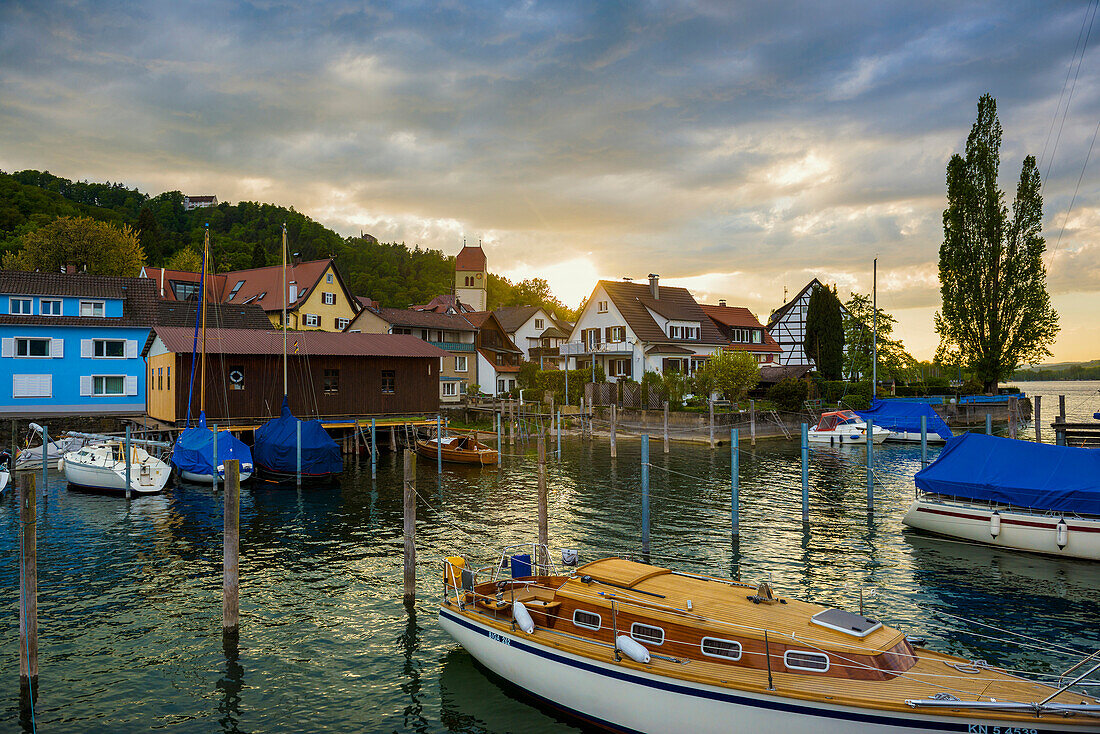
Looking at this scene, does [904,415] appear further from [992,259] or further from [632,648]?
[632,648]

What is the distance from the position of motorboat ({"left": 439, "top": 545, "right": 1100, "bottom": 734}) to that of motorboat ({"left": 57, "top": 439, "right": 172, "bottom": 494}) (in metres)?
26.6

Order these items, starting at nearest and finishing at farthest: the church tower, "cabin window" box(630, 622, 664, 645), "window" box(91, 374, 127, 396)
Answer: "cabin window" box(630, 622, 664, 645), "window" box(91, 374, 127, 396), the church tower

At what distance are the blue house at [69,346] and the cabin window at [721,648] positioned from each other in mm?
53359

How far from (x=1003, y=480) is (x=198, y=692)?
1007 inches

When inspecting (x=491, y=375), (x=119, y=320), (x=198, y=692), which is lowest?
(x=198, y=692)

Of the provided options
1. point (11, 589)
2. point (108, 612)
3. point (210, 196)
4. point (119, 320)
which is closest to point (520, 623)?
point (108, 612)

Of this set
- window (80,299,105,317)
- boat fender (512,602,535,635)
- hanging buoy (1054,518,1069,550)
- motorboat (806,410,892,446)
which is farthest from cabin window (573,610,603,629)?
window (80,299,105,317)

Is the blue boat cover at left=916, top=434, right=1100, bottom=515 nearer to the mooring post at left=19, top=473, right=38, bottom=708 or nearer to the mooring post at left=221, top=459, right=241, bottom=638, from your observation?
the mooring post at left=221, top=459, right=241, bottom=638

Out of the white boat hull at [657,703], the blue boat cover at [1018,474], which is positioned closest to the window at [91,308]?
the white boat hull at [657,703]

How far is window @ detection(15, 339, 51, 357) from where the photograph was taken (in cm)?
4862

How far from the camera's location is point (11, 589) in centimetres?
1925

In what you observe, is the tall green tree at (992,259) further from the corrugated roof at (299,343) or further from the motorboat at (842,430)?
the corrugated roof at (299,343)

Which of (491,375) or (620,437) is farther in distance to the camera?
(491,375)

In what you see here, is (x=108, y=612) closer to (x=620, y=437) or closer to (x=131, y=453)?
(x=131, y=453)
